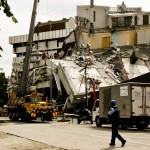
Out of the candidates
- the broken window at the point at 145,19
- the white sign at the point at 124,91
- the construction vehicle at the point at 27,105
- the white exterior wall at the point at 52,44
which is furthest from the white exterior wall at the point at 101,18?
the white sign at the point at 124,91

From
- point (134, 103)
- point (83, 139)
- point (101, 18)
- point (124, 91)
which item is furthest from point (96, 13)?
point (83, 139)

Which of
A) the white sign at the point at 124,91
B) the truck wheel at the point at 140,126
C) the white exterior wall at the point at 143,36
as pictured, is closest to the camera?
the white sign at the point at 124,91

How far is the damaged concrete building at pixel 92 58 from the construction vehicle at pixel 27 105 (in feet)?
33.8

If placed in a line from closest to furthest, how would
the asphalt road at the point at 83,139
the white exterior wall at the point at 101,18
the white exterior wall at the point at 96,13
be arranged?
the asphalt road at the point at 83,139, the white exterior wall at the point at 101,18, the white exterior wall at the point at 96,13

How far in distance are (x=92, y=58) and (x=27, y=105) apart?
975 inches

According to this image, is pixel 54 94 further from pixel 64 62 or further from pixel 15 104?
pixel 15 104

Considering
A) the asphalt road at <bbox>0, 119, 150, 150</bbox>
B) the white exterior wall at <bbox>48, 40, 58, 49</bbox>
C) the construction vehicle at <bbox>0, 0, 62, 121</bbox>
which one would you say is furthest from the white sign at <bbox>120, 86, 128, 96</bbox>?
the white exterior wall at <bbox>48, 40, 58, 49</bbox>

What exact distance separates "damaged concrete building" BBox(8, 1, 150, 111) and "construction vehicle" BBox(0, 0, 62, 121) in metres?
10.3

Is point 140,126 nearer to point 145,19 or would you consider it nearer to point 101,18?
point 145,19

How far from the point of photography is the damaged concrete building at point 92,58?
5316 cm

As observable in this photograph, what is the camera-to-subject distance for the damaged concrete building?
53156mm

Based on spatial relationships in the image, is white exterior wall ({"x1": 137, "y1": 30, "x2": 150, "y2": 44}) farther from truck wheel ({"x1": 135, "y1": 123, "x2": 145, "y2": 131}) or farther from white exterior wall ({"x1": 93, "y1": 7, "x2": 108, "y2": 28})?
truck wheel ({"x1": 135, "y1": 123, "x2": 145, "y2": 131})

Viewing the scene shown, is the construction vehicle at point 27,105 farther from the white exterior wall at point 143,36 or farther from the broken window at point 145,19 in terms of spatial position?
the broken window at point 145,19

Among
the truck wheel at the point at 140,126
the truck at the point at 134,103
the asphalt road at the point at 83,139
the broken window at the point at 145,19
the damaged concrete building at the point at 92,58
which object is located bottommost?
the asphalt road at the point at 83,139
